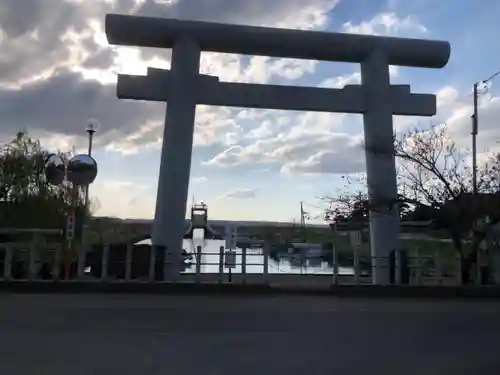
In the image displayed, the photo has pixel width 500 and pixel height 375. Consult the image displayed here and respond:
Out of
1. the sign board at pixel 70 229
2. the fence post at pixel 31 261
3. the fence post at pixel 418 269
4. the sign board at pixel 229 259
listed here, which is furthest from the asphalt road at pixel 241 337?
the fence post at pixel 418 269

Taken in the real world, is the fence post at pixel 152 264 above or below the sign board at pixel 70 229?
below

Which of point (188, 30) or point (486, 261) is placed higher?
point (188, 30)

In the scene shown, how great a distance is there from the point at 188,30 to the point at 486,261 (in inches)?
432

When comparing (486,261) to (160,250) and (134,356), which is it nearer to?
(160,250)

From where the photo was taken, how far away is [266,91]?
68.0 feet

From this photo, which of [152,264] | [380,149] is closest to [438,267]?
[380,149]

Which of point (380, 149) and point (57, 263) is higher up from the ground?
point (380, 149)

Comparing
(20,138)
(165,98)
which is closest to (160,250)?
(165,98)

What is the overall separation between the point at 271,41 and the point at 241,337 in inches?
467

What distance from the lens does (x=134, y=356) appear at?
8.82m

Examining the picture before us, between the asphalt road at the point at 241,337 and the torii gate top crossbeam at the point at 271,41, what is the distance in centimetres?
799

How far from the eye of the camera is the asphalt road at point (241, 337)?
27.4 ft

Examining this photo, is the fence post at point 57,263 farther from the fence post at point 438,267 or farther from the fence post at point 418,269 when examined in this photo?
the fence post at point 438,267

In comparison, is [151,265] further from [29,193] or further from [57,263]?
[29,193]
